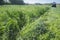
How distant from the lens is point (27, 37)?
8516 millimetres

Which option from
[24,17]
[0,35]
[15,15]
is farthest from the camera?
[24,17]

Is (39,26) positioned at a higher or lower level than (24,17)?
higher

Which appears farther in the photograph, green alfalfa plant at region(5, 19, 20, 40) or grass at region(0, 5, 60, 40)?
green alfalfa plant at region(5, 19, 20, 40)

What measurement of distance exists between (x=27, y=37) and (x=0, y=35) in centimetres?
226

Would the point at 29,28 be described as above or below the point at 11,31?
above

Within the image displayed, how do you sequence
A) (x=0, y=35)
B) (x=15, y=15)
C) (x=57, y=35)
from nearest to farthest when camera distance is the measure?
(x=57, y=35)
(x=0, y=35)
(x=15, y=15)

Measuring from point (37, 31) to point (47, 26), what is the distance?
490 millimetres

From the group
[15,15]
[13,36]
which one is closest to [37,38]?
[13,36]

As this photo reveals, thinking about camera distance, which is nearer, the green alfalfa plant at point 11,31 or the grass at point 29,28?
the grass at point 29,28

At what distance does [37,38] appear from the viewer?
8000 mm

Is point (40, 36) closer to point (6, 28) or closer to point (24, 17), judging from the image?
point (6, 28)

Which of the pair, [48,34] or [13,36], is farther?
[13,36]

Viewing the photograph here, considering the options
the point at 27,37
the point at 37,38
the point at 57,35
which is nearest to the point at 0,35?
the point at 27,37

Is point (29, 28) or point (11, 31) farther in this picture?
point (11, 31)
